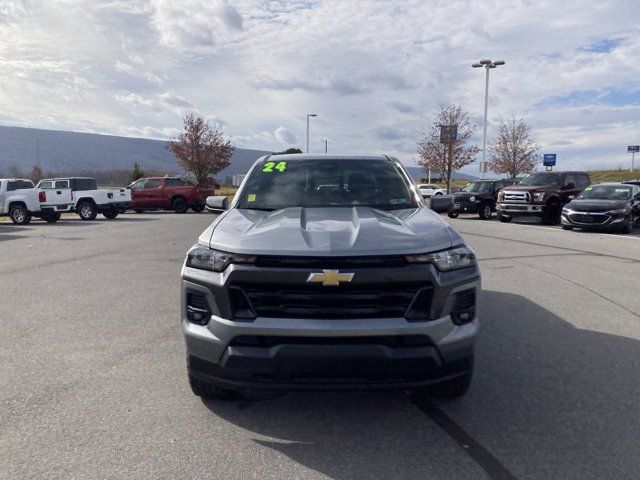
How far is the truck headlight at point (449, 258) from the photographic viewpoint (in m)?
3.20

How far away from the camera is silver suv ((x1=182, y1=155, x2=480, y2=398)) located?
305 cm

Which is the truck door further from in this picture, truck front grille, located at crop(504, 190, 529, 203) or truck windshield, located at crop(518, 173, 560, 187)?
truck windshield, located at crop(518, 173, 560, 187)

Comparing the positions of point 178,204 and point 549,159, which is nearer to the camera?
point 178,204

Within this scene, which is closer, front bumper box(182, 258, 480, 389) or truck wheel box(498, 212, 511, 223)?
front bumper box(182, 258, 480, 389)

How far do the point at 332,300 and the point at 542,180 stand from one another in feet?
69.8

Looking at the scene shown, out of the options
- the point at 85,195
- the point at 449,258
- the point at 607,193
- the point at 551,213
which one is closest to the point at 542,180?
the point at 551,213

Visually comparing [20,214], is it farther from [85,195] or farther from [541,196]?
[541,196]

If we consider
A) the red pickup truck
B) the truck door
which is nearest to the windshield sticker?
the red pickup truck

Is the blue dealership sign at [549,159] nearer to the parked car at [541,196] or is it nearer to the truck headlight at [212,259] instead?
the parked car at [541,196]

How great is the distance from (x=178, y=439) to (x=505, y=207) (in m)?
20.1

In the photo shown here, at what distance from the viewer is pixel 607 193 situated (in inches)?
716

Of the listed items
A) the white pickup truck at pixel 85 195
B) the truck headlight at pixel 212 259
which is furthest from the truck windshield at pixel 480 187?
the truck headlight at pixel 212 259

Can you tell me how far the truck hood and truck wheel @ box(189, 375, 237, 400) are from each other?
979 millimetres

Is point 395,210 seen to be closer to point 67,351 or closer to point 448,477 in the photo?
point 448,477
